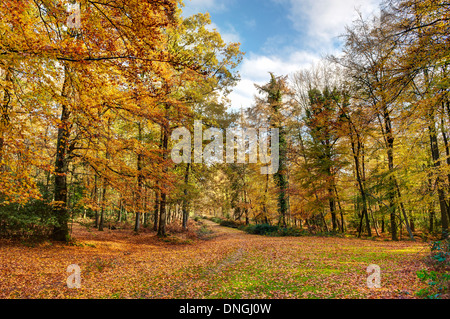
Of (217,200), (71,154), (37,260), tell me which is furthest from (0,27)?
(217,200)

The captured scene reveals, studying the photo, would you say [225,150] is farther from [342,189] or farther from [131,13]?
[131,13]

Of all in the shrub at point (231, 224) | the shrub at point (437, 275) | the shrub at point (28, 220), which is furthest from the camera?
the shrub at point (231, 224)

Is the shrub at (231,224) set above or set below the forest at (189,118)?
below

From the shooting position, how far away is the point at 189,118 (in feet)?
42.4

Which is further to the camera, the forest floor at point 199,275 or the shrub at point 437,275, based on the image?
A: the forest floor at point 199,275

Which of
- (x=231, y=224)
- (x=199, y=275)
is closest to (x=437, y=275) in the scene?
(x=199, y=275)

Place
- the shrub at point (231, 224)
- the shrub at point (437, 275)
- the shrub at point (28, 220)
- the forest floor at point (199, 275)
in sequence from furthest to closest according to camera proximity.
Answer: the shrub at point (231, 224) → the shrub at point (28, 220) → the forest floor at point (199, 275) → the shrub at point (437, 275)

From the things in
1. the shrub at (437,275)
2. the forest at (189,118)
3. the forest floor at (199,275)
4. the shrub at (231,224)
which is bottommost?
the shrub at (231,224)

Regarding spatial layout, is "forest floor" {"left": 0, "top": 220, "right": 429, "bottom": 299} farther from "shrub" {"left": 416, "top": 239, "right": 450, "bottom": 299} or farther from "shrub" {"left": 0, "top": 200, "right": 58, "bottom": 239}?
"shrub" {"left": 0, "top": 200, "right": 58, "bottom": 239}

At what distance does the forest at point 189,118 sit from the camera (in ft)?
17.0

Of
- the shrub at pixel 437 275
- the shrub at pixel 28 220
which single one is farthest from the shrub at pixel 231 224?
the shrub at pixel 437 275

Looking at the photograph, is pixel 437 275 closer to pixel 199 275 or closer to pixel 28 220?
pixel 199 275

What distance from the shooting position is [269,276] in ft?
20.5

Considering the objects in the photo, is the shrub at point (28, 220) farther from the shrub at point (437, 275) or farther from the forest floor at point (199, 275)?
the shrub at point (437, 275)
